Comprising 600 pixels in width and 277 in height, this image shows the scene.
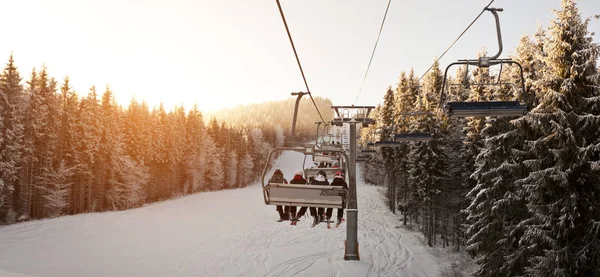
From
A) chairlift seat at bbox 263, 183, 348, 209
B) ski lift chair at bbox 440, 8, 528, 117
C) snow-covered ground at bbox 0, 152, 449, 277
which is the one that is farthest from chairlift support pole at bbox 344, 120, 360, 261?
ski lift chair at bbox 440, 8, 528, 117

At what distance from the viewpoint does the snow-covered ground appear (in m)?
23.7

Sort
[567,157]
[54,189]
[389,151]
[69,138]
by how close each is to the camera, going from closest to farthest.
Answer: [567,157] < [54,189] < [69,138] < [389,151]

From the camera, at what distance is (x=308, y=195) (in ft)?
38.2

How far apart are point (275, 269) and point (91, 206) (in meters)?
30.6

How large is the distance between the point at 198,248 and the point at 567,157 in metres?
26.3

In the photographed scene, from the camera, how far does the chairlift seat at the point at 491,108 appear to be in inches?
333

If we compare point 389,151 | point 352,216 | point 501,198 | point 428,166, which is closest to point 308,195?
point 352,216

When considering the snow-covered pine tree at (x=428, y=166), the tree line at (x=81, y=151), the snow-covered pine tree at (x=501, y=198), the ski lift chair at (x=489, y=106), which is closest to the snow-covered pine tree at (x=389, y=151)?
the snow-covered pine tree at (x=428, y=166)

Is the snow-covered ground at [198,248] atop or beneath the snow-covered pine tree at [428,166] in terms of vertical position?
beneath

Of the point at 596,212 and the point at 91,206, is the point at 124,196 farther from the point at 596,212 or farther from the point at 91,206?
the point at 596,212

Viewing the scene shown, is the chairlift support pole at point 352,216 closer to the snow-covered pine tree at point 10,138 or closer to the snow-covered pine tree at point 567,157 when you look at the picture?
the snow-covered pine tree at point 567,157

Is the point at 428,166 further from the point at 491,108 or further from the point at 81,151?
the point at 81,151

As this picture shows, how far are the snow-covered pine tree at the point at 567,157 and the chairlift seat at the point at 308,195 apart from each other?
912cm

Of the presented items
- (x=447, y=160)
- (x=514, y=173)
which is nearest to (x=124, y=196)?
(x=447, y=160)
